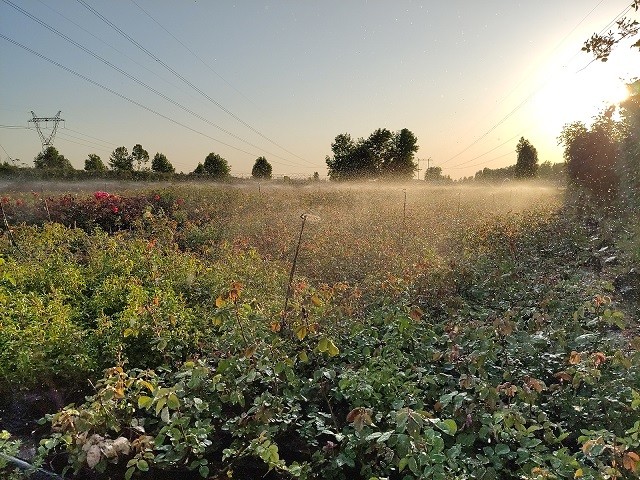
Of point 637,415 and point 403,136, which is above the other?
point 403,136

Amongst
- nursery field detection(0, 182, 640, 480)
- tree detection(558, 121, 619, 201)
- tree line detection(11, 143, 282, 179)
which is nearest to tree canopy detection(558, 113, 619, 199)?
tree detection(558, 121, 619, 201)

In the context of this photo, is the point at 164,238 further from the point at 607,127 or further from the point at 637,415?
the point at 607,127

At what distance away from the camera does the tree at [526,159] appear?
4556 centimetres

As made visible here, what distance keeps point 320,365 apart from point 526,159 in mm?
48409

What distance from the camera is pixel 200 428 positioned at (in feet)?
7.57

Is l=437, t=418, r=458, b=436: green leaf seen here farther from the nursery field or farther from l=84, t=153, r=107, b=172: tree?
l=84, t=153, r=107, b=172: tree

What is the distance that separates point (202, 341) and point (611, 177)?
35.9 feet

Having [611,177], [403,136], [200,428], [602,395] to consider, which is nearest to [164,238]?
[200,428]

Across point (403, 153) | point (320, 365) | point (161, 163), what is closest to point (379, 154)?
point (403, 153)

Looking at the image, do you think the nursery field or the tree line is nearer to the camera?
the nursery field

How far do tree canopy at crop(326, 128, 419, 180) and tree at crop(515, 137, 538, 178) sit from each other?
486 inches

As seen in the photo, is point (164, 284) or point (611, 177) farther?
point (611, 177)

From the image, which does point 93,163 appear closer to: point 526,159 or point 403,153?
point 403,153

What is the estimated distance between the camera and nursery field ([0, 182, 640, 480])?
2.19m
